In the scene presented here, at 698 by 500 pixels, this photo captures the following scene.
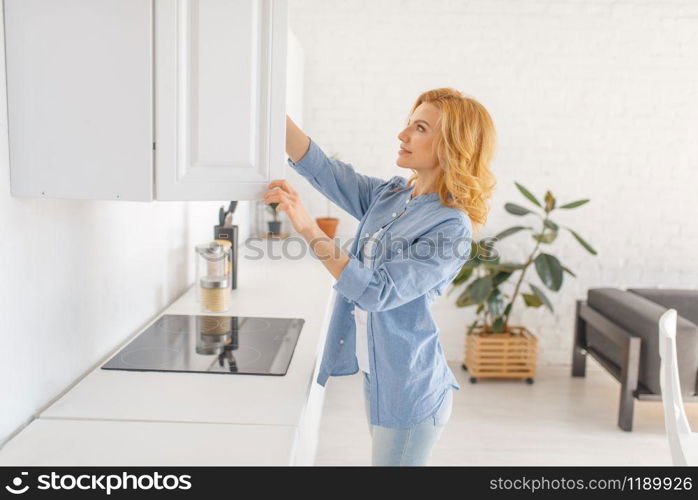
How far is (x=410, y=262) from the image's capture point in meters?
1.62

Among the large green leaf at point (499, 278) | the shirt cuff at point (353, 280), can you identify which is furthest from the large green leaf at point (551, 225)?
the shirt cuff at point (353, 280)

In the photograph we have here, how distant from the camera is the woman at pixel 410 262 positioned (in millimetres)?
1592

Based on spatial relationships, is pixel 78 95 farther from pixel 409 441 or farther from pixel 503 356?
pixel 503 356

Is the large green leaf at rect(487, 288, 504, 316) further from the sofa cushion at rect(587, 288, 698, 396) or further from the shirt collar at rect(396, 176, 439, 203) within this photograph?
the shirt collar at rect(396, 176, 439, 203)

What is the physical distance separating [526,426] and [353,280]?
7.81 ft

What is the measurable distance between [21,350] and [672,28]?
14.2 feet

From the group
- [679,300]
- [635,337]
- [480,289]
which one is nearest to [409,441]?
[635,337]

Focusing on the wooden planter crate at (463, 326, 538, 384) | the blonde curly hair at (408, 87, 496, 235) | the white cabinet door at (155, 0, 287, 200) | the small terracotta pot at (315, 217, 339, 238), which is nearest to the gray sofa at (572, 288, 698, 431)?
the wooden planter crate at (463, 326, 538, 384)

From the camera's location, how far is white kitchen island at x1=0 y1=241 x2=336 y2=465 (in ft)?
4.33

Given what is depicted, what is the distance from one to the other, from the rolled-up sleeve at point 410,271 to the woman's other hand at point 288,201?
14 centimetres

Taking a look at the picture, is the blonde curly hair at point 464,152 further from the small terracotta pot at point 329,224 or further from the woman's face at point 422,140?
the small terracotta pot at point 329,224
